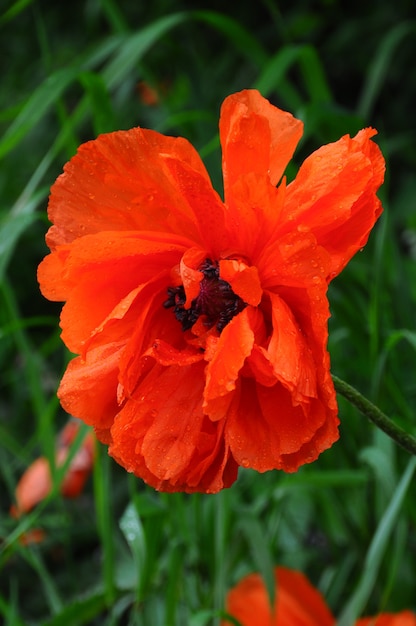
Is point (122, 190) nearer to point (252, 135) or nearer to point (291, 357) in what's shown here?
point (252, 135)

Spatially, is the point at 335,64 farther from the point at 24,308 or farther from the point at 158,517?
the point at 158,517

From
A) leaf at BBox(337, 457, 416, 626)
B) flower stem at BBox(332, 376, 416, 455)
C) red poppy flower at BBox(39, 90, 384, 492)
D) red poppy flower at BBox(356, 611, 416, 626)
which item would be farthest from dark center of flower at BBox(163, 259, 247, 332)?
red poppy flower at BBox(356, 611, 416, 626)

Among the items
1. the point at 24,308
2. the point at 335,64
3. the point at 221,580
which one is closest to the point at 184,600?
the point at 221,580

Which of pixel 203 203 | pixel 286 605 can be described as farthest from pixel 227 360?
pixel 286 605

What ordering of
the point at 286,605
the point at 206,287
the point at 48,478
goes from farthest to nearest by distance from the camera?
the point at 48,478 → the point at 286,605 → the point at 206,287

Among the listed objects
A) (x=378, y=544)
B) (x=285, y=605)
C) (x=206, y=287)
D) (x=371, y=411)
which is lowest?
(x=285, y=605)

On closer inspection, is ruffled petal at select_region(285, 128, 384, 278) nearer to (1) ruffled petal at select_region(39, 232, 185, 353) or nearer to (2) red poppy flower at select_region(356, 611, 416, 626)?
(1) ruffled petal at select_region(39, 232, 185, 353)

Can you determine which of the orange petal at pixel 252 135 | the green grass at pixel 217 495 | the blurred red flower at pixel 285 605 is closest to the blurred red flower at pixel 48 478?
the green grass at pixel 217 495

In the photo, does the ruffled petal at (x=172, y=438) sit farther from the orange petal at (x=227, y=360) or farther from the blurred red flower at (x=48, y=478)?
the blurred red flower at (x=48, y=478)
